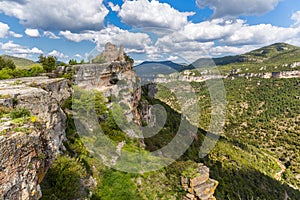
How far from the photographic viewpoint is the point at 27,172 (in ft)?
15.8

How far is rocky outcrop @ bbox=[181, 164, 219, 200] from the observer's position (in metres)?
15.8

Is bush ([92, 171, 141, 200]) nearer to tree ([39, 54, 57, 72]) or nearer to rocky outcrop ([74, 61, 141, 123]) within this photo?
rocky outcrop ([74, 61, 141, 123])

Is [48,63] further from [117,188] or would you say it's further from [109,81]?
[117,188]

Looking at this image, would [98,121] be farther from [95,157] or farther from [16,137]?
[16,137]

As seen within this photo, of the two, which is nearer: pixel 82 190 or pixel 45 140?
pixel 45 140

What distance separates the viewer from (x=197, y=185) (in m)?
16.5

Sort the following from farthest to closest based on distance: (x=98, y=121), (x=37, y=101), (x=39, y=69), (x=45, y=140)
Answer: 1. (x=39, y=69)
2. (x=98, y=121)
3. (x=37, y=101)
4. (x=45, y=140)

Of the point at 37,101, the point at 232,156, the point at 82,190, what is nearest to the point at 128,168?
the point at 82,190

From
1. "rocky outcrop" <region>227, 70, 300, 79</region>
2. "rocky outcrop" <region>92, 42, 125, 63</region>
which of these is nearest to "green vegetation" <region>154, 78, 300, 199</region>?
"rocky outcrop" <region>227, 70, 300, 79</region>

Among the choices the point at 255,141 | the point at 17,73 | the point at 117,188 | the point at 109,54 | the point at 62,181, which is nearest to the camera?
the point at 62,181

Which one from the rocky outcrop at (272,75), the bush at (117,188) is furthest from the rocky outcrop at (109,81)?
the rocky outcrop at (272,75)

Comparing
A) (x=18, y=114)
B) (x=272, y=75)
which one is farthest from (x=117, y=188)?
(x=272, y=75)

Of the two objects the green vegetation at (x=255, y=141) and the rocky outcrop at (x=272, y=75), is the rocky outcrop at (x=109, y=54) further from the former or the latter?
the rocky outcrop at (x=272, y=75)

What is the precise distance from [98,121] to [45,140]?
48.6 feet
